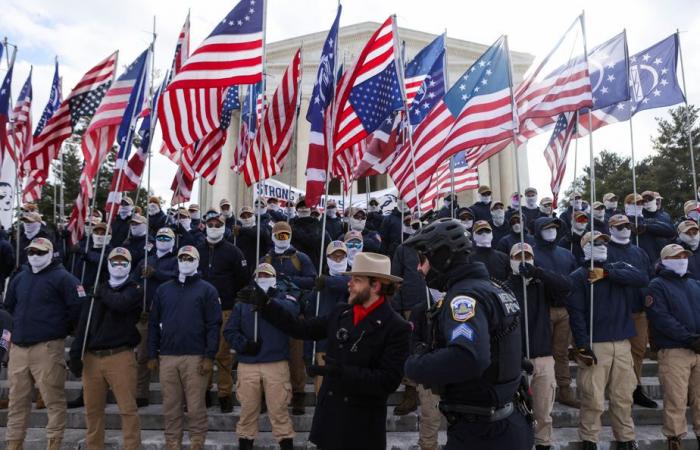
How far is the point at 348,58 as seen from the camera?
94.9 ft

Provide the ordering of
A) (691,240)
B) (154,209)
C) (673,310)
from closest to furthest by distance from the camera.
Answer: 1. (673,310)
2. (691,240)
3. (154,209)

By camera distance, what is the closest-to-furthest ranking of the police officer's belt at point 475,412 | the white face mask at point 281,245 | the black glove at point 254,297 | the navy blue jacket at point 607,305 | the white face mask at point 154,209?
the police officer's belt at point 475,412
the black glove at point 254,297
the navy blue jacket at point 607,305
the white face mask at point 281,245
the white face mask at point 154,209

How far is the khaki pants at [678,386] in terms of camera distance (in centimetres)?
618

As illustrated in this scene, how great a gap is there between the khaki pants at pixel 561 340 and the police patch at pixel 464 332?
4.79 m

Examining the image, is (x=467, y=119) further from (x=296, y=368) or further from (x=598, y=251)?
(x=296, y=368)

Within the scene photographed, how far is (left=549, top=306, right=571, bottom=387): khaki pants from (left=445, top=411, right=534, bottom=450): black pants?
4.36 meters

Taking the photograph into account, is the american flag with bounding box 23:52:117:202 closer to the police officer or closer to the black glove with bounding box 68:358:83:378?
the black glove with bounding box 68:358:83:378

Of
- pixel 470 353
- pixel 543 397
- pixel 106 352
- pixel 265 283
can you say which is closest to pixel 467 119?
pixel 265 283

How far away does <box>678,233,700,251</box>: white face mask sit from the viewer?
799 centimetres

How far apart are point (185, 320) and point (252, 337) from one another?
793mm

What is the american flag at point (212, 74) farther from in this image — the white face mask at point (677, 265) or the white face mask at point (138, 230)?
the white face mask at point (677, 265)

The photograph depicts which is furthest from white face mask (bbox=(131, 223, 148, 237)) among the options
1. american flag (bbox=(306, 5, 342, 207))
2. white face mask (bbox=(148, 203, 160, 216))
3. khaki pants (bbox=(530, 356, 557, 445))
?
A: khaki pants (bbox=(530, 356, 557, 445))

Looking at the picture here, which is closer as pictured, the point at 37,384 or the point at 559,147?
the point at 37,384

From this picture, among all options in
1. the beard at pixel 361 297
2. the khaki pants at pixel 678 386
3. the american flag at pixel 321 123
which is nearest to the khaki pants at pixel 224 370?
the american flag at pixel 321 123
